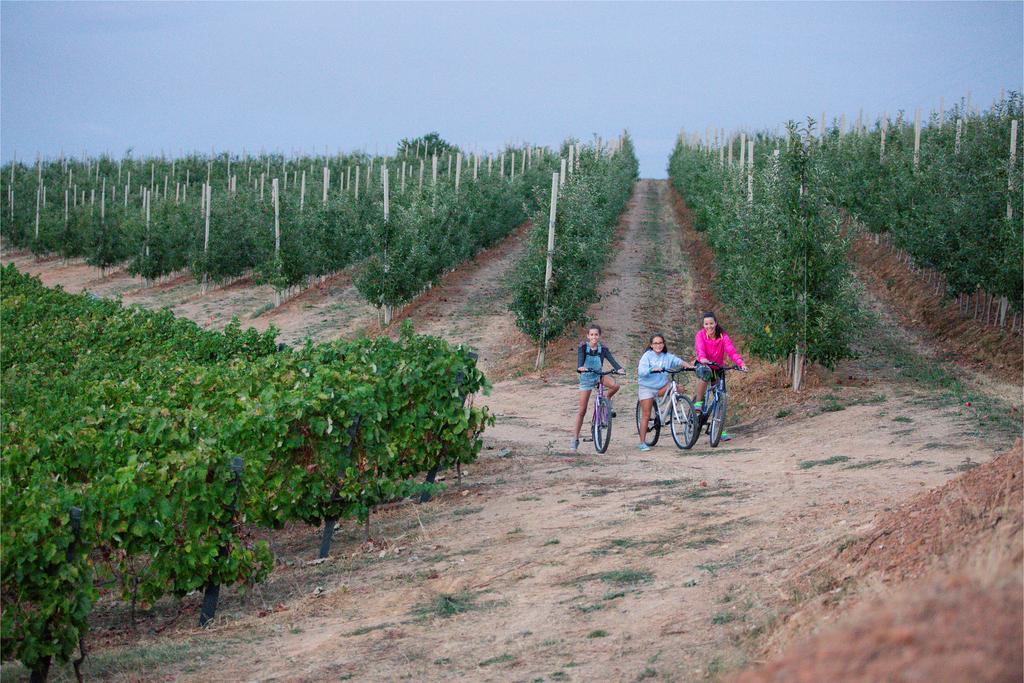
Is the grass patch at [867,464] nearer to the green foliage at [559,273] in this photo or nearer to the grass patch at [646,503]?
the grass patch at [646,503]

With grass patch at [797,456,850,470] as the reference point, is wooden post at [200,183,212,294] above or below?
above

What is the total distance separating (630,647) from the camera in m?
5.98

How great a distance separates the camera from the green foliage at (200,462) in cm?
676

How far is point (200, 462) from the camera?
7.92 metres

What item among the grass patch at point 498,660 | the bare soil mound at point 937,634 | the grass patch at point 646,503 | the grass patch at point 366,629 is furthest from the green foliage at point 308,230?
the bare soil mound at point 937,634

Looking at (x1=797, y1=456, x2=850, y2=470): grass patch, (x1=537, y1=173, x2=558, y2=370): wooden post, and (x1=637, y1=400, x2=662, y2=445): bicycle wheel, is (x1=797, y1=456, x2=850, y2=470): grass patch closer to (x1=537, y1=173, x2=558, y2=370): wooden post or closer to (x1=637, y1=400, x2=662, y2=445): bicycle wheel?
(x1=637, y1=400, x2=662, y2=445): bicycle wheel

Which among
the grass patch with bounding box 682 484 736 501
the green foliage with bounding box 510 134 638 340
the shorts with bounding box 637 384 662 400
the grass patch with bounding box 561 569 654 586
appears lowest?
the grass patch with bounding box 561 569 654 586

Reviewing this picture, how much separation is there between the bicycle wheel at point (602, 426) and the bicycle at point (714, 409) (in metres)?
1.02

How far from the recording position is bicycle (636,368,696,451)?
12391mm

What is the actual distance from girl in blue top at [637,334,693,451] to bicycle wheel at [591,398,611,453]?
0.44 meters

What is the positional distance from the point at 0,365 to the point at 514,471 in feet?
36.7

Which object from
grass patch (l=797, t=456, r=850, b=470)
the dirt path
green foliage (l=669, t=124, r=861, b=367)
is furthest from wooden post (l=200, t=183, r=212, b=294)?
grass patch (l=797, t=456, r=850, b=470)

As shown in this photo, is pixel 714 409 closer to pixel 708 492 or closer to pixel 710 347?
pixel 710 347

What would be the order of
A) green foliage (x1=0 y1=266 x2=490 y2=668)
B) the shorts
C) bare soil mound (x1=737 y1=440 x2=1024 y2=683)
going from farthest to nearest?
the shorts < green foliage (x1=0 y1=266 x2=490 y2=668) < bare soil mound (x1=737 y1=440 x2=1024 y2=683)
